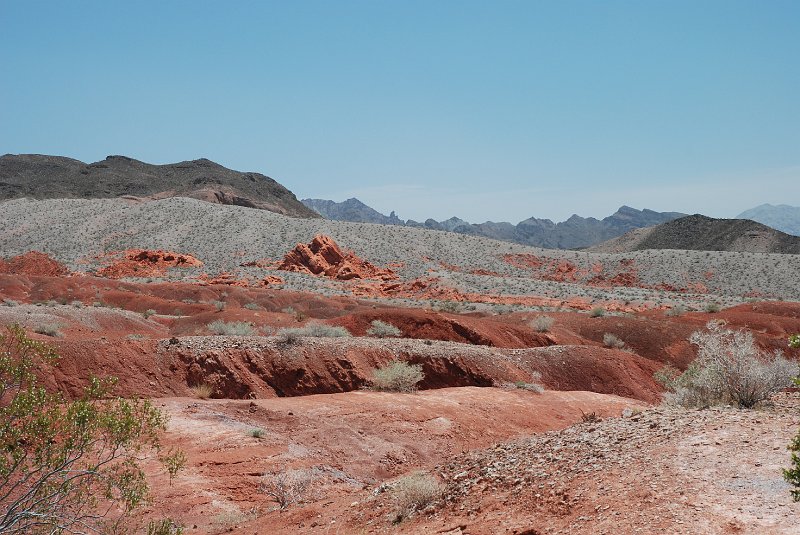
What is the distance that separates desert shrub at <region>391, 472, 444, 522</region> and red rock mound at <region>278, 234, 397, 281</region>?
46.0 m

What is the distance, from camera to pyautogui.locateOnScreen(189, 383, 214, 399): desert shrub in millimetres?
14398

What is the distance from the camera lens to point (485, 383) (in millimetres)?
17656

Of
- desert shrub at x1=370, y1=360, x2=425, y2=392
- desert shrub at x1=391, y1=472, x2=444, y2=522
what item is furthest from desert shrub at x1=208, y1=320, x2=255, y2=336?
desert shrub at x1=391, y1=472, x2=444, y2=522

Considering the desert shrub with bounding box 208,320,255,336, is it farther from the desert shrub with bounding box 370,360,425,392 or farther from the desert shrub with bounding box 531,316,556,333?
the desert shrub with bounding box 531,316,556,333

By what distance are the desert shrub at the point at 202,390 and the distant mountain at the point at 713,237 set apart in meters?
90.8

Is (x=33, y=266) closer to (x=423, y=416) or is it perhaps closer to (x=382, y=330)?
(x=382, y=330)

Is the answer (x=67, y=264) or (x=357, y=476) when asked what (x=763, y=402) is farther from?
(x=67, y=264)

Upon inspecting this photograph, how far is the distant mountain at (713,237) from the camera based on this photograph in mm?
86750

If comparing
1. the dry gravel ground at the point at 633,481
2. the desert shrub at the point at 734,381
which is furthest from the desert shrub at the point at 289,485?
the desert shrub at the point at 734,381

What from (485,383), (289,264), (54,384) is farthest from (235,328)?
(289,264)

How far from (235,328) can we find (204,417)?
860 centimetres

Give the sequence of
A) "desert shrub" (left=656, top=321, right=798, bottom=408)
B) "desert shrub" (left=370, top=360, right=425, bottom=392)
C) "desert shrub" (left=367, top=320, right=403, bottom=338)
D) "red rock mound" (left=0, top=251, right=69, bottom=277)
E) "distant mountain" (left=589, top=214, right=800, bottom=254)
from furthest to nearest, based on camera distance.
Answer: "distant mountain" (left=589, top=214, right=800, bottom=254)
"red rock mound" (left=0, top=251, right=69, bottom=277)
"desert shrub" (left=367, top=320, right=403, bottom=338)
"desert shrub" (left=370, top=360, right=425, bottom=392)
"desert shrub" (left=656, top=321, right=798, bottom=408)

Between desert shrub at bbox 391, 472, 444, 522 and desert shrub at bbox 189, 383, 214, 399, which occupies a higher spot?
desert shrub at bbox 391, 472, 444, 522

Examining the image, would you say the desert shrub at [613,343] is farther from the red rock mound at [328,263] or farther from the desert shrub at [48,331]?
the red rock mound at [328,263]
